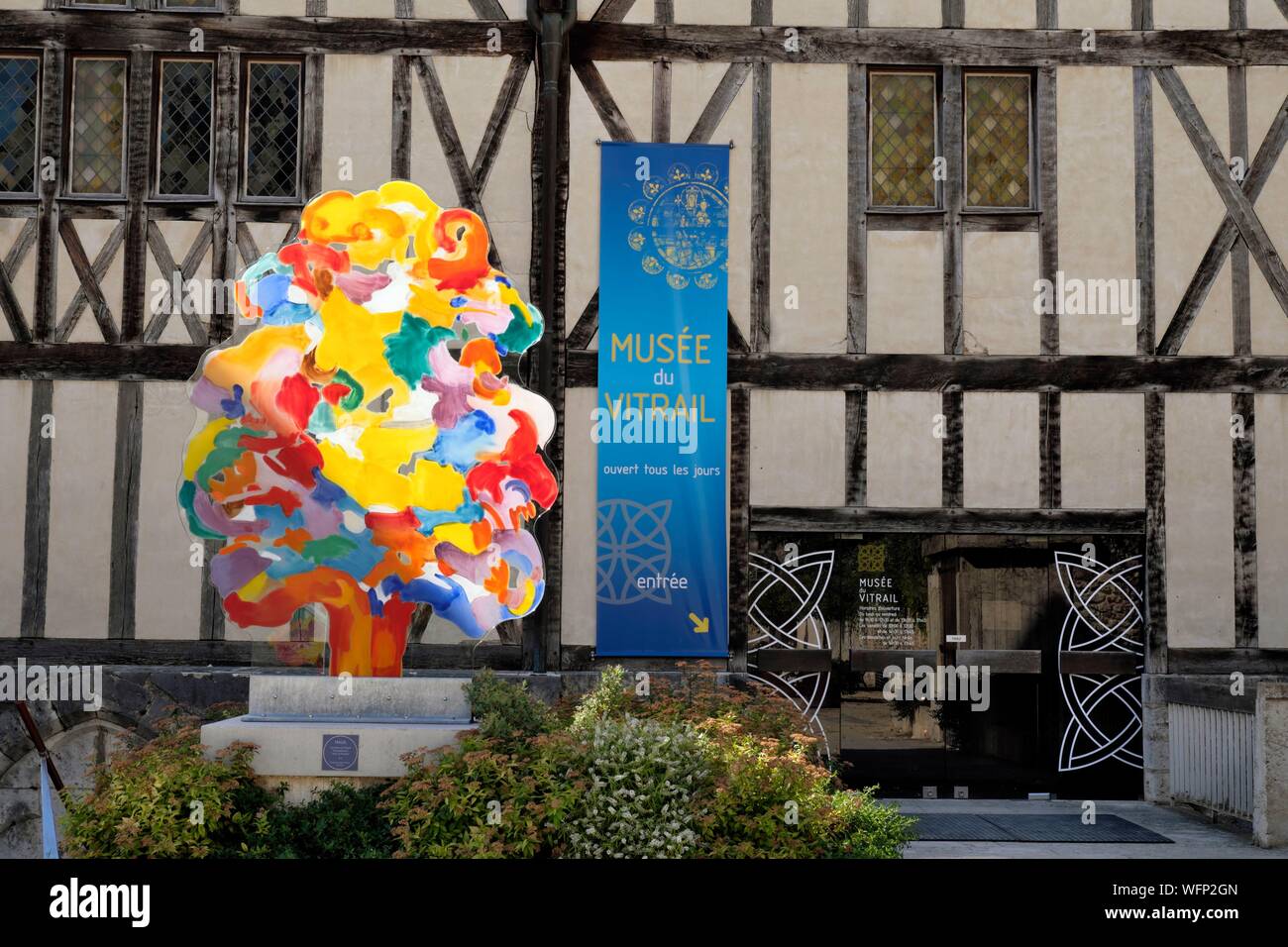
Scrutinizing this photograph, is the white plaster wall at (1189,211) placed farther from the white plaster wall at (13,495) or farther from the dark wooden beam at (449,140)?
the white plaster wall at (13,495)

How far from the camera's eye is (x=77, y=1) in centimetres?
1165

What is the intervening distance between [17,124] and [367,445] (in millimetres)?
6883

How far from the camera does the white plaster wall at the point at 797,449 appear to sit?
1159 centimetres

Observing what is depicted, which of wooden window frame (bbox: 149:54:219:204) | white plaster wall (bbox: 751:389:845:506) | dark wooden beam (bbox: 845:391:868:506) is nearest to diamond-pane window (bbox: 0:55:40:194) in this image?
wooden window frame (bbox: 149:54:219:204)

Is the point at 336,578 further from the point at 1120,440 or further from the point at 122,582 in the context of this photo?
the point at 1120,440

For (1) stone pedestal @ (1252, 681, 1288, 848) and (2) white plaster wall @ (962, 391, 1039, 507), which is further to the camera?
(2) white plaster wall @ (962, 391, 1039, 507)

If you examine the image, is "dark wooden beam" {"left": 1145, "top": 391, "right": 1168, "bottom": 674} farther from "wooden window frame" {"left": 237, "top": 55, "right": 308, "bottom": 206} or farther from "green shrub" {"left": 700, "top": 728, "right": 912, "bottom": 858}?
"wooden window frame" {"left": 237, "top": 55, "right": 308, "bottom": 206}

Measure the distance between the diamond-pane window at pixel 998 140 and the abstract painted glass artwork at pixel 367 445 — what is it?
633cm

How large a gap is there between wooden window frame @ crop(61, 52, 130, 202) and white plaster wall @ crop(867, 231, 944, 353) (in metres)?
7.23

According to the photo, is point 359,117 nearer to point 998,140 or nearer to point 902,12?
point 902,12

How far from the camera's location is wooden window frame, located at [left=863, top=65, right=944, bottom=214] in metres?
11.8
